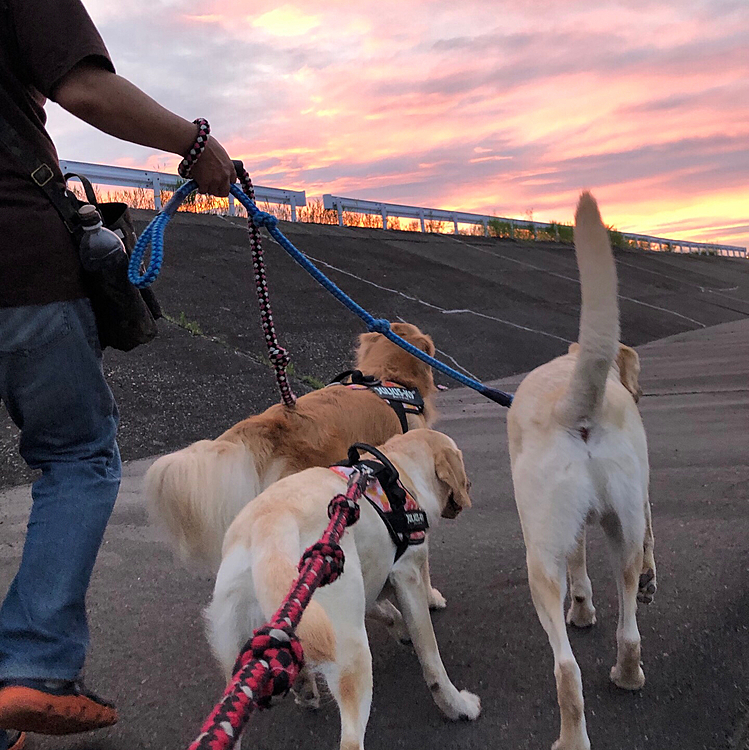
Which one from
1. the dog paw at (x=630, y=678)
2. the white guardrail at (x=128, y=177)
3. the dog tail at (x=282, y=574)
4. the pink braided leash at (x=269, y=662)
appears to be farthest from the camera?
the white guardrail at (x=128, y=177)

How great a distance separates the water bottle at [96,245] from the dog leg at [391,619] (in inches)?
67.8

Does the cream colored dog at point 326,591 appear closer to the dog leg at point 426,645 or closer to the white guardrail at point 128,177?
the dog leg at point 426,645

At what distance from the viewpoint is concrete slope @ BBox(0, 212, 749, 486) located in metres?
6.86

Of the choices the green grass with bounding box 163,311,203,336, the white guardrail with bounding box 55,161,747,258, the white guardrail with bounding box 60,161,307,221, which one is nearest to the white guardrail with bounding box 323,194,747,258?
the white guardrail with bounding box 55,161,747,258

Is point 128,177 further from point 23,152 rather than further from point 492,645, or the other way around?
point 492,645

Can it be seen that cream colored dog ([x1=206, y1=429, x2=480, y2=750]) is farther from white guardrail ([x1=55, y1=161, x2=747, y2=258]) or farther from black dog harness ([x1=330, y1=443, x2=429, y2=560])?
white guardrail ([x1=55, y1=161, x2=747, y2=258])

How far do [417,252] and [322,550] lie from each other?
570 inches

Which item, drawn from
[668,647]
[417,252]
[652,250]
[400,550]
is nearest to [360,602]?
[400,550]

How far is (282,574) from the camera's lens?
193 cm

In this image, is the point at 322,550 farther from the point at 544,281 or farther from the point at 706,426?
the point at 544,281

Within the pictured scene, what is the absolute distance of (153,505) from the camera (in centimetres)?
304

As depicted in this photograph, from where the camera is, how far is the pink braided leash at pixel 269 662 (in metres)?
1.11

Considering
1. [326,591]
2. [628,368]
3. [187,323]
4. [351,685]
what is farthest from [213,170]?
[187,323]

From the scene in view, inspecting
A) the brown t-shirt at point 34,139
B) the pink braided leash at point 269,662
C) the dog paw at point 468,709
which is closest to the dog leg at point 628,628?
the dog paw at point 468,709
